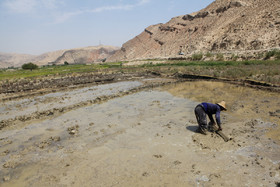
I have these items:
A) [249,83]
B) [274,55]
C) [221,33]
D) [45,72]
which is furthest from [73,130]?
[221,33]

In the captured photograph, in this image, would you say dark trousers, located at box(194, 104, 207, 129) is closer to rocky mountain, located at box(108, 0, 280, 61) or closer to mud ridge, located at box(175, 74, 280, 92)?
mud ridge, located at box(175, 74, 280, 92)

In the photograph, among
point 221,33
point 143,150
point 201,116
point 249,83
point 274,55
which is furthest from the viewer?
point 221,33

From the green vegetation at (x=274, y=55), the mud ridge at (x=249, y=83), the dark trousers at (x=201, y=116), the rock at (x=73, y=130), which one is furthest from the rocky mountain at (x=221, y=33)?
the rock at (x=73, y=130)

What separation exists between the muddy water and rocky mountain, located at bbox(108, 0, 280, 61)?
2569 cm

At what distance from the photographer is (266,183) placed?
3520mm

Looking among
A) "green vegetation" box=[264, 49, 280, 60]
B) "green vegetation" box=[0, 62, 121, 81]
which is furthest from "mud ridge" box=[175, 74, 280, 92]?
"green vegetation" box=[0, 62, 121, 81]

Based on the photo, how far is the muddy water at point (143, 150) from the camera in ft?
12.9

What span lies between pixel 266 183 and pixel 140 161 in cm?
256

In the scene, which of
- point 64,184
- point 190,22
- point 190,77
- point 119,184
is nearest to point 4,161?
point 64,184

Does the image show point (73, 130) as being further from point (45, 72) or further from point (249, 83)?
point (45, 72)

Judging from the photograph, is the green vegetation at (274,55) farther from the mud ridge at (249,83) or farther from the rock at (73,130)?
the rock at (73,130)

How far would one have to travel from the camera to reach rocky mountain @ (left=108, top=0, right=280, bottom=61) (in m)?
37.7

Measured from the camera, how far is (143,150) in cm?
507

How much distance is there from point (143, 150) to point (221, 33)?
177 feet
